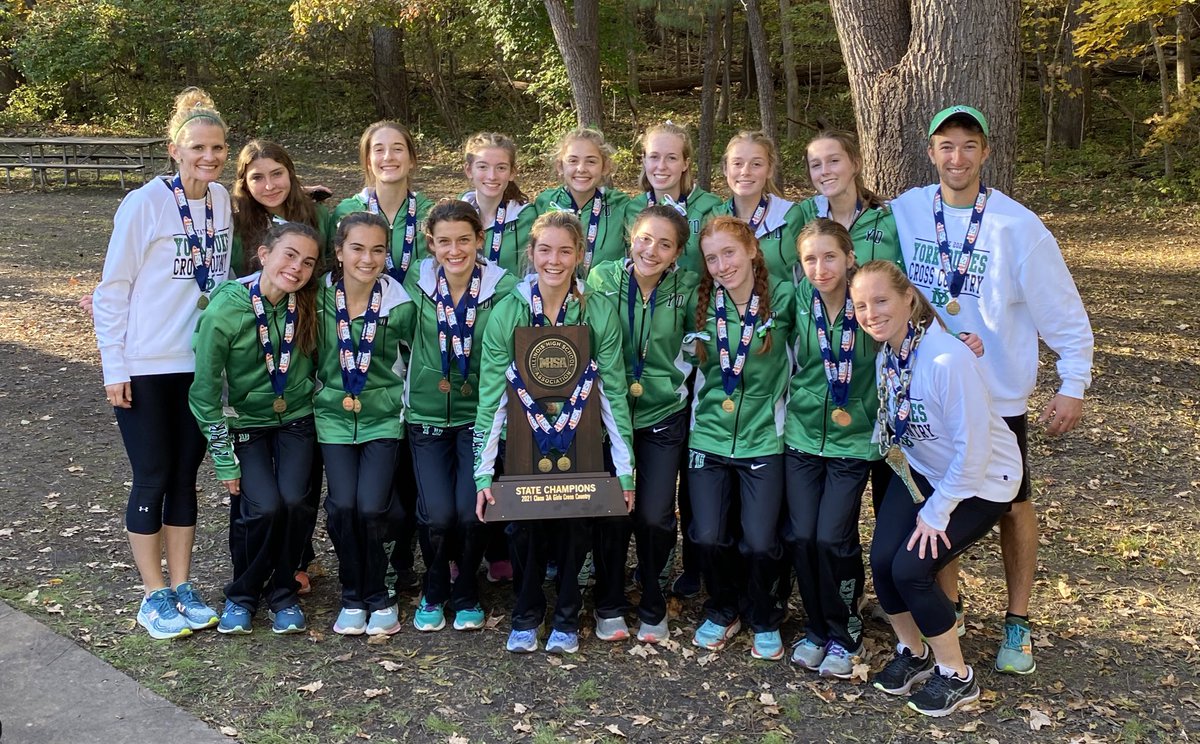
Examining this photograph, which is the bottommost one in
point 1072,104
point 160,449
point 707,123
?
point 160,449

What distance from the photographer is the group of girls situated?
440cm

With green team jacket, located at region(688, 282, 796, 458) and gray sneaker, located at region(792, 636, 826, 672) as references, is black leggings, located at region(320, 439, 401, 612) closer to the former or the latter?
green team jacket, located at region(688, 282, 796, 458)

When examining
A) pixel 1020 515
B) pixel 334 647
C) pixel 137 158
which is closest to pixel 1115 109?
pixel 137 158

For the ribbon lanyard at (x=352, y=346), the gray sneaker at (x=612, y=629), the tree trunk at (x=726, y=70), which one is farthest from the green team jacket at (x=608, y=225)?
the tree trunk at (x=726, y=70)

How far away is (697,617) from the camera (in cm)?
491

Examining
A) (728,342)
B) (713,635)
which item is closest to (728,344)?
(728,342)

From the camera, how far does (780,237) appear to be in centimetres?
486

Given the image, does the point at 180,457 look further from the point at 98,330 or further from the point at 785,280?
the point at 785,280

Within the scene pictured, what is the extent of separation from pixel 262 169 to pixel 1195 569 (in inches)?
188

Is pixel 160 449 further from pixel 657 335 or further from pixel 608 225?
pixel 608 225

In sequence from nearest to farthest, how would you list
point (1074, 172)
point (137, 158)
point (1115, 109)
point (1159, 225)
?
1. point (1159, 225)
2. point (1074, 172)
3. point (137, 158)
4. point (1115, 109)

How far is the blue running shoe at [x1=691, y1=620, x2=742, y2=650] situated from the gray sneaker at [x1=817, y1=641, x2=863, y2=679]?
1.41 feet

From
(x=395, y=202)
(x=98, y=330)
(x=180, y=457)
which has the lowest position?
(x=180, y=457)

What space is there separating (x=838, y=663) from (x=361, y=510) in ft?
6.72
